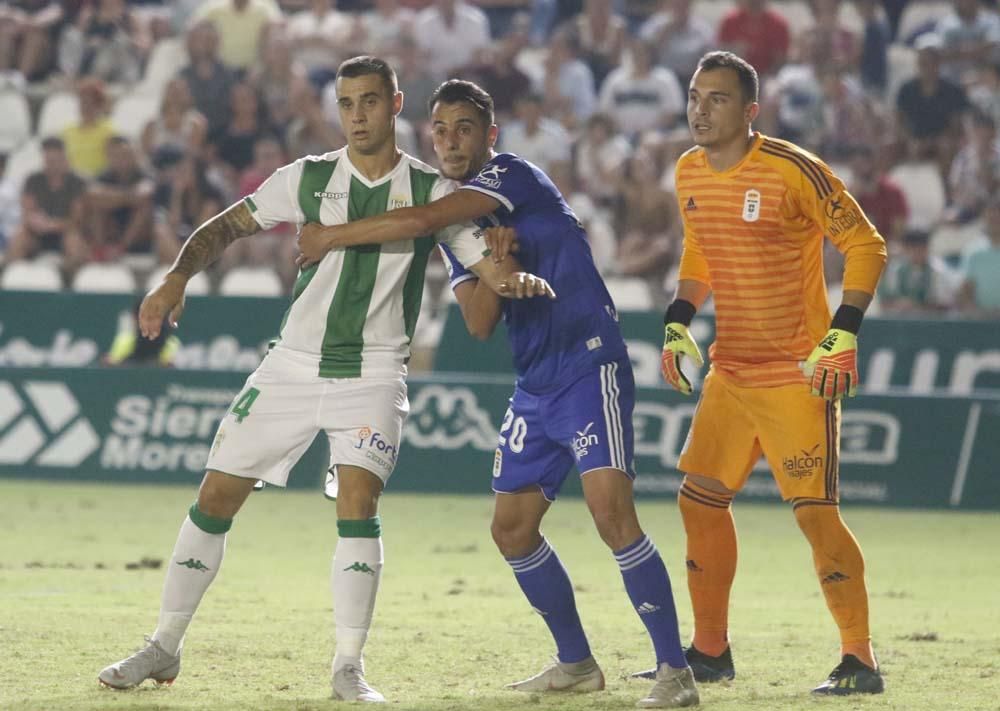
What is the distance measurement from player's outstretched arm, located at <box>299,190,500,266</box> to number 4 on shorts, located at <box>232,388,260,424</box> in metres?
0.55

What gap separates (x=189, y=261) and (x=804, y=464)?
97.3 inches

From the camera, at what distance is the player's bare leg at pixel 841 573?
6426 millimetres

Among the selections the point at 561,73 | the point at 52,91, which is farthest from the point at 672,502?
the point at 52,91

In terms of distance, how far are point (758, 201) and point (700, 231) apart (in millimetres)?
311

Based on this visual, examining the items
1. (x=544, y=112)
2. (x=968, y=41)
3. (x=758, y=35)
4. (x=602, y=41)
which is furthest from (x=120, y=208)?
(x=968, y=41)

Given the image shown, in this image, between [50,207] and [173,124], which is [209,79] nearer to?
[173,124]

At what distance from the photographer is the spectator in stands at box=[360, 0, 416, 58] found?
59.4 ft

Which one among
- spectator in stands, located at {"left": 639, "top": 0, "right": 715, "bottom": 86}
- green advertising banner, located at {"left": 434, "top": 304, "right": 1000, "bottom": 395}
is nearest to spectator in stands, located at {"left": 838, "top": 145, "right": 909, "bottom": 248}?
green advertising banner, located at {"left": 434, "top": 304, "right": 1000, "bottom": 395}

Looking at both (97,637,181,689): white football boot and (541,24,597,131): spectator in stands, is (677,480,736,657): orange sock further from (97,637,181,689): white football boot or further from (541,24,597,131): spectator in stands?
(541,24,597,131): spectator in stands

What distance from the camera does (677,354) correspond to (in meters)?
6.80

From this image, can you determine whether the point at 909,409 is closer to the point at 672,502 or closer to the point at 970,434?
the point at 970,434

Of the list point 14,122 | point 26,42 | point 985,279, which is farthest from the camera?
point 26,42

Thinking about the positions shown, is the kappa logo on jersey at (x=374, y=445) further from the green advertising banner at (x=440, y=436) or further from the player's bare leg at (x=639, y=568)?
the green advertising banner at (x=440, y=436)

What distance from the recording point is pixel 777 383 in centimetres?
659
